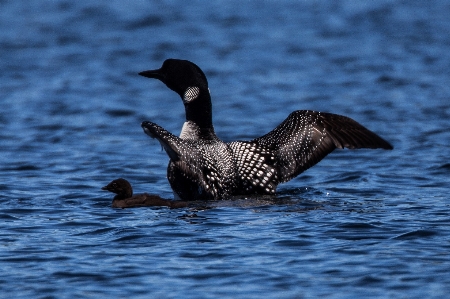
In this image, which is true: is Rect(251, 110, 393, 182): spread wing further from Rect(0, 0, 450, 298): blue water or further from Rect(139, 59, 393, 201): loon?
Rect(0, 0, 450, 298): blue water

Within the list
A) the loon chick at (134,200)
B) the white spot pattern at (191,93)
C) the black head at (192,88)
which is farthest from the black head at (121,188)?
the white spot pattern at (191,93)

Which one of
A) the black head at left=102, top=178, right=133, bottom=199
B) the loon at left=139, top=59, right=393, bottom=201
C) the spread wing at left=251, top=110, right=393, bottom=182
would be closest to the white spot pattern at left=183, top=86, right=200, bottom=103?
the loon at left=139, top=59, right=393, bottom=201

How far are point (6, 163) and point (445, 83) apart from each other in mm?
7321

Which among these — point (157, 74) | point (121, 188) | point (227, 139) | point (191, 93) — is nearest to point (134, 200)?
point (121, 188)

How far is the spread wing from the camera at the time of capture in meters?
8.27

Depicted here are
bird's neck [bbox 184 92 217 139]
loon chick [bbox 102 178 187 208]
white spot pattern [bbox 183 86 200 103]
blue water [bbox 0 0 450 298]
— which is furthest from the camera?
white spot pattern [bbox 183 86 200 103]

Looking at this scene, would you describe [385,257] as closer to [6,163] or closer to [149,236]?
[149,236]

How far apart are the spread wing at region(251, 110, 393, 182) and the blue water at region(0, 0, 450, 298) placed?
0.31 metres

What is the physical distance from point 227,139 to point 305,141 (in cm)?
352

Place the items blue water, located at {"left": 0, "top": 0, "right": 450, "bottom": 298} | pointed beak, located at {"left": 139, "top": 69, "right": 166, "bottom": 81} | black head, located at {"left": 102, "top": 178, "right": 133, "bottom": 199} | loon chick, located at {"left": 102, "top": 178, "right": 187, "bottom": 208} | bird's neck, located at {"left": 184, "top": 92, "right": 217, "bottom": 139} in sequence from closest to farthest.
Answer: blue water, located at {"left": 0, "top": 0, "right": 450, "bottom": 298} < loon chick, located at {"left": 102, "top": 178, "right": 187, "bottom": 208} < black head, located at {"left": 102, "top": 178, "right": 133, "bottom": 199} < bird's neck, located at {"left": 184, "top": 92, "right": 217, "bottom": 139} < pointed beak, located at {"left": 139, "top": 69, "right": 166, "bottom": 81}

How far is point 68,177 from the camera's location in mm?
9461

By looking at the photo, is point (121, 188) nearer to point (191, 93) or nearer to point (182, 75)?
point (191, 93)

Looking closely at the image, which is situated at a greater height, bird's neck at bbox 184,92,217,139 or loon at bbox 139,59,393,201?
bird's neck at bbox 184,92,217,139

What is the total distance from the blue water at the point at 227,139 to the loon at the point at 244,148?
0.71 ft
